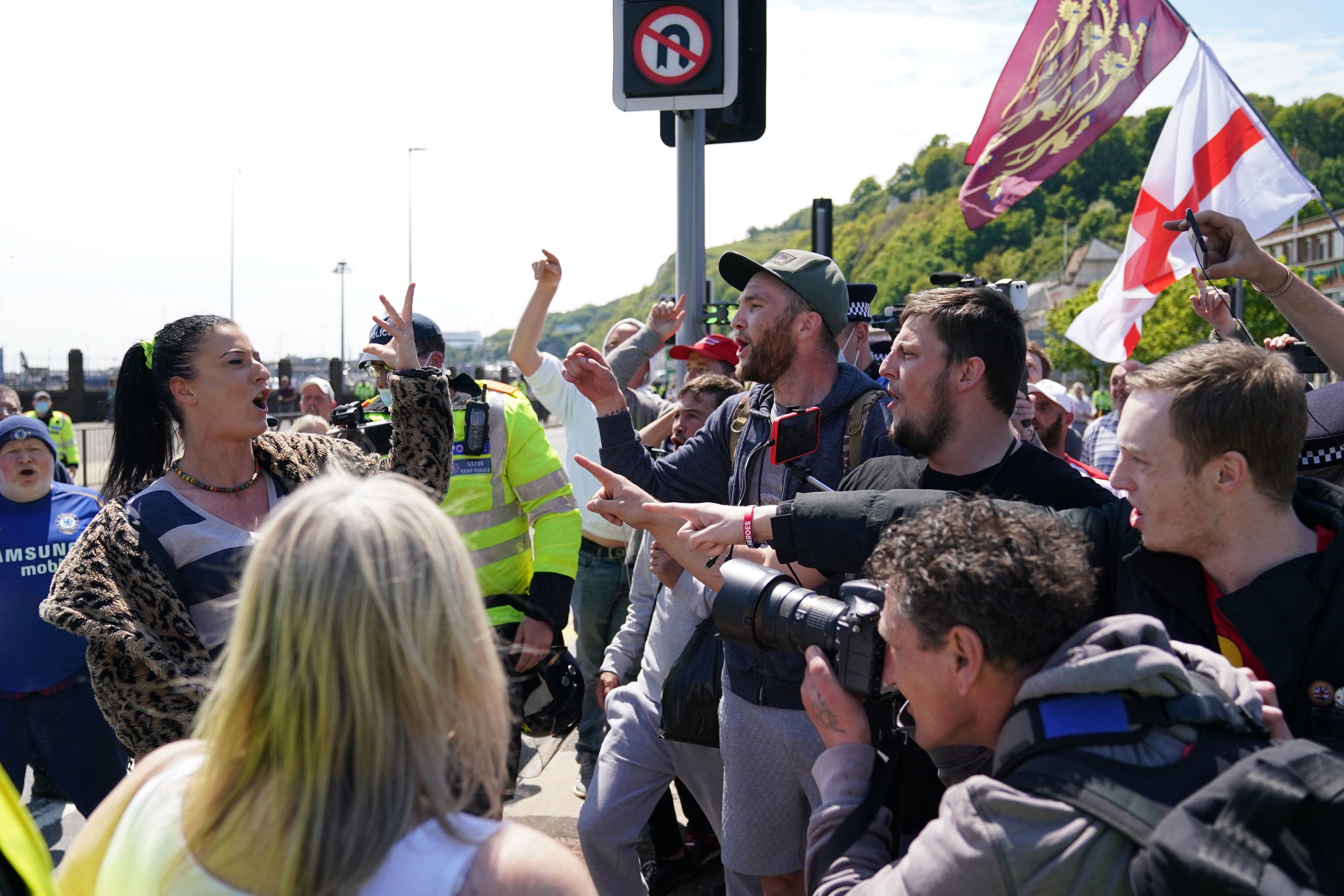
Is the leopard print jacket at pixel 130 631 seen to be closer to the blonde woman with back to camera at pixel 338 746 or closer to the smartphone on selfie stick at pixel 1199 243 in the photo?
the blonde woman with back to camera at pixel 338 746

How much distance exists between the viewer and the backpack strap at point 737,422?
3.30 metres

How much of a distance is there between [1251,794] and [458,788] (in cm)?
102

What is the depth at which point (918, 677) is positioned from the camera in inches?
65.1

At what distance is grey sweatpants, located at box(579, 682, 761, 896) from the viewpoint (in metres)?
3.19

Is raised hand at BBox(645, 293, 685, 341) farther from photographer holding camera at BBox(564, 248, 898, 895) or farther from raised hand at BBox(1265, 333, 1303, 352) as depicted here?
raised hand at BBox(1265, 333, 1303, 352)

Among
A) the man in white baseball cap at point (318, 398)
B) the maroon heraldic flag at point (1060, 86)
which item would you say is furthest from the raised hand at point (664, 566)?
the man in white baseball cap at point (318, 398)

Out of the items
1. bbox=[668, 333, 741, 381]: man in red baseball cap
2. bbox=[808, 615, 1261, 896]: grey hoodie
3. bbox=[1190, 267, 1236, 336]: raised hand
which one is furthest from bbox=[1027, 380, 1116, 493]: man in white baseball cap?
bbox=[808, 615, 1261, 896]: grey hoodie

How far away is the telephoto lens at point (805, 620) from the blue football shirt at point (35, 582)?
3.03m

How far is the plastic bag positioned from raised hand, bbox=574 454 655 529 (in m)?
0.46

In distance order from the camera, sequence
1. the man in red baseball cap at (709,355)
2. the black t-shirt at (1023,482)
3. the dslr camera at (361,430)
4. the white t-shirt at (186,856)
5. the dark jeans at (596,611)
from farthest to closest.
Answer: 1. the man in red baseball cap at (709,355)
2. the dark jeans at (596,611)
3. the dslr camera at (361,430)
4. the black t-shirt at (1023,482)
5. the white t-shirt at (186,856)

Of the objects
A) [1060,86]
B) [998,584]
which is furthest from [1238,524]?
[1060,86]

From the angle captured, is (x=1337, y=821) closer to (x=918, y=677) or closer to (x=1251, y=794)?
(x=1251, y=794)

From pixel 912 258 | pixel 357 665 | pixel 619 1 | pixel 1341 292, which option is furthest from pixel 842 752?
pixel 912 258

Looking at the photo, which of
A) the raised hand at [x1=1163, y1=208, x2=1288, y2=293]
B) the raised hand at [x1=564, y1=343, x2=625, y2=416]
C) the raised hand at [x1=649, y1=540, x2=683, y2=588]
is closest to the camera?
the raised hand at [x1=1163, y1=208, x2=1288, y2=293]
